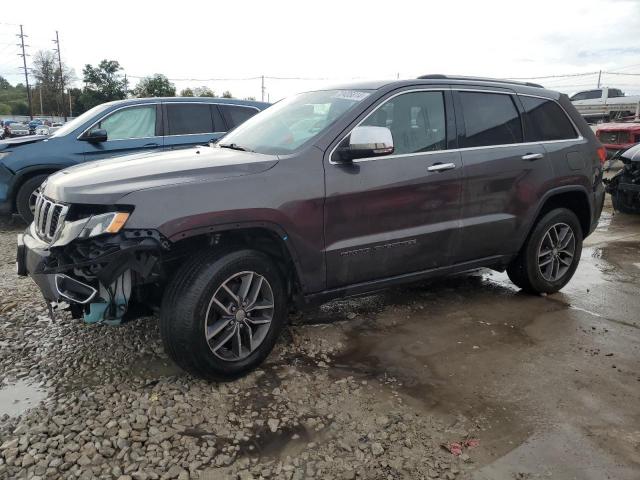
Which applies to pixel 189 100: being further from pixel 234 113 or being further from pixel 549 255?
pixel 549 255

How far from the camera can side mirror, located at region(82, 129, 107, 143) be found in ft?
23.3

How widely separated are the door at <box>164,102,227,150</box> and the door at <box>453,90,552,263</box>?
4.32 m

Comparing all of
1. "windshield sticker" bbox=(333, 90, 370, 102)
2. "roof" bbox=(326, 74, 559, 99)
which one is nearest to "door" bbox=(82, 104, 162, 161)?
"roof" bbox=(326, 74, 559, 99)

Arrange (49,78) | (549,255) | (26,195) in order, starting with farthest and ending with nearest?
(49,78) → (26,195) → (549,255)

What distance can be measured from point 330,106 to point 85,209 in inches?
70.8

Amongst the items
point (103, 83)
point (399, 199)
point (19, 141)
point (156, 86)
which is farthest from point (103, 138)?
point (103, 83)

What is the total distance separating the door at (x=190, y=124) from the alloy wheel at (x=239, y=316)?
4.76 metres

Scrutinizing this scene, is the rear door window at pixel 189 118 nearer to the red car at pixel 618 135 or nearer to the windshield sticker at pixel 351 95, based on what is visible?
the windshield sticker at pixel 351 95

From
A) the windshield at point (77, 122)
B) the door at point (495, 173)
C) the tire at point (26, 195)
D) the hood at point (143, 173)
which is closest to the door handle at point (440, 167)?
the door at point (495, 173)

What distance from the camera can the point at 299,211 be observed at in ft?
10.6

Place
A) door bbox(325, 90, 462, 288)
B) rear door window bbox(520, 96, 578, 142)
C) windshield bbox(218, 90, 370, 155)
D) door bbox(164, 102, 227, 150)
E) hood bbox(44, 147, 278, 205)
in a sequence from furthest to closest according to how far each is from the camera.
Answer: door bbox(164, 102, 227, 150), rear door window bbox(520, 96, 578, 142), windshield bbox(218, 90, 370, 155), door bbox(325, 90, 462, 288), hood bbox(44, 147, 278, 205)

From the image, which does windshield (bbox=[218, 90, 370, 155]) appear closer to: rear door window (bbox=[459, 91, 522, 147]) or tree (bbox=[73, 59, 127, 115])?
rear door window (bbox=[459, 91, 522, 147])

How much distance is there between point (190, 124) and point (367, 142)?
515 centimetres

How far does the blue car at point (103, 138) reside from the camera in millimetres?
7020
